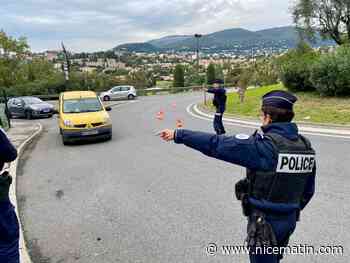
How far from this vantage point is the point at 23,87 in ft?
140

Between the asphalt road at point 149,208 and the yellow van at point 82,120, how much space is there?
2190 mm

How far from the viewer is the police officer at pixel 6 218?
9.38 ft

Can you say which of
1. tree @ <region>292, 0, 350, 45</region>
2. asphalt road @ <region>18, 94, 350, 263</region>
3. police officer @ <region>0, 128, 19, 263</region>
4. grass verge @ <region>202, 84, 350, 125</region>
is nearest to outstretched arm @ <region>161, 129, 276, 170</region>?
police officer @ <region>0, 128, 19, 263</region>

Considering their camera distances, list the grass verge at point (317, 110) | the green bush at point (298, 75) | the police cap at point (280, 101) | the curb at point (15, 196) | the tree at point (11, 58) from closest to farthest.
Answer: the police cap at point (280, 101)
the curb at point (15, 196)
the grass verge at point (317, 110)
the green bush at point (298, 75)
the tree at point (11, 58)

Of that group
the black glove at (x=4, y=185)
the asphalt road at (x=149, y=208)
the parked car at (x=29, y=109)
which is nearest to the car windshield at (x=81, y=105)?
the asphalt road at (x=149, y=208)

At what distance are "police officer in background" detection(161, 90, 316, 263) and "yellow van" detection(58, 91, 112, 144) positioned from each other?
32.3 feet

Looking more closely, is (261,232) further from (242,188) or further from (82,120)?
(82,120)

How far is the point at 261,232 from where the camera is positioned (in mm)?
2592

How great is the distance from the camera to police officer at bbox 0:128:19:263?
113 inches

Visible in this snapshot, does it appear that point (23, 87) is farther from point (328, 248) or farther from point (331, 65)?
point (328, 248)

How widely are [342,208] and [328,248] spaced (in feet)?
4.44

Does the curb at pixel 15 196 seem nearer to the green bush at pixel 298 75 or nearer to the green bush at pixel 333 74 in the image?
the green bush at pixel 333 74

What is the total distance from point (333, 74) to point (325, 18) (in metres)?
18.7

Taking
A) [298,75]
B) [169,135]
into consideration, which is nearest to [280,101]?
[169,135]
